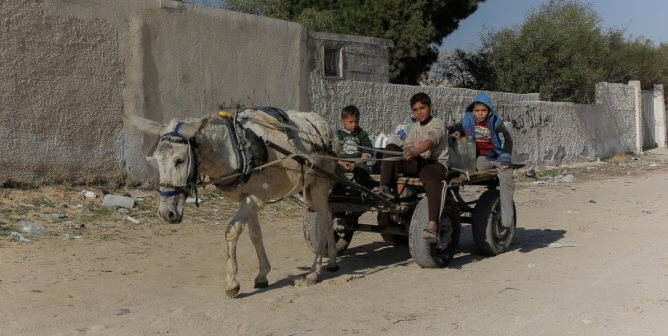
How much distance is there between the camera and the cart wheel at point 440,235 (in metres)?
6.75

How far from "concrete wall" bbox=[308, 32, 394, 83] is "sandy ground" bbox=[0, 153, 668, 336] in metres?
4.36

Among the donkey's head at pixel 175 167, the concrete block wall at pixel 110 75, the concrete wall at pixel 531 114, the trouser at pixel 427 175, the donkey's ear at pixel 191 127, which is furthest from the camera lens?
the concrete wall at pixel 531 114

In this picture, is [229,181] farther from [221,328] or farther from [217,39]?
[217,39]

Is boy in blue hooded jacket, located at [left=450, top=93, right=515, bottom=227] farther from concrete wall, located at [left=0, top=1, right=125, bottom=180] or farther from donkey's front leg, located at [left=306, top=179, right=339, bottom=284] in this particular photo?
concrete wall, located at [left=0, top=1, right=125, bottom=180]

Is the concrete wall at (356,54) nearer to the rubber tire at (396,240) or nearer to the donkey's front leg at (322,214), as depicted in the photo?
the rubber tire at (396,240)

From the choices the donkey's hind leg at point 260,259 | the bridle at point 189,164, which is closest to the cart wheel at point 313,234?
the donkey's hind leg at point 260,259

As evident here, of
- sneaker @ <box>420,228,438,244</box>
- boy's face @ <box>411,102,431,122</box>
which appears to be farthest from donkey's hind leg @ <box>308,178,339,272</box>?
boy's face @ <box>411,102,431,122</box>

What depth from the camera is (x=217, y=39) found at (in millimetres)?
11570

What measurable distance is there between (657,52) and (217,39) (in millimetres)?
29903

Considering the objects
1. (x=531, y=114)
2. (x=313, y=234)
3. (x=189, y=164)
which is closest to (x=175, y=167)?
(x=189, y=164)

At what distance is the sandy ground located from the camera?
503 cm

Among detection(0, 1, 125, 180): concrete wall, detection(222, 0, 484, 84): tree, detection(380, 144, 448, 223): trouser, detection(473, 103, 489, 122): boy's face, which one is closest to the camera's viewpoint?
detection(380, 144, 448, 223): trouser

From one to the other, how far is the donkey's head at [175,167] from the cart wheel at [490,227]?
3.53m

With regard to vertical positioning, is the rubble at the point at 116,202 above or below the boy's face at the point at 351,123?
below
